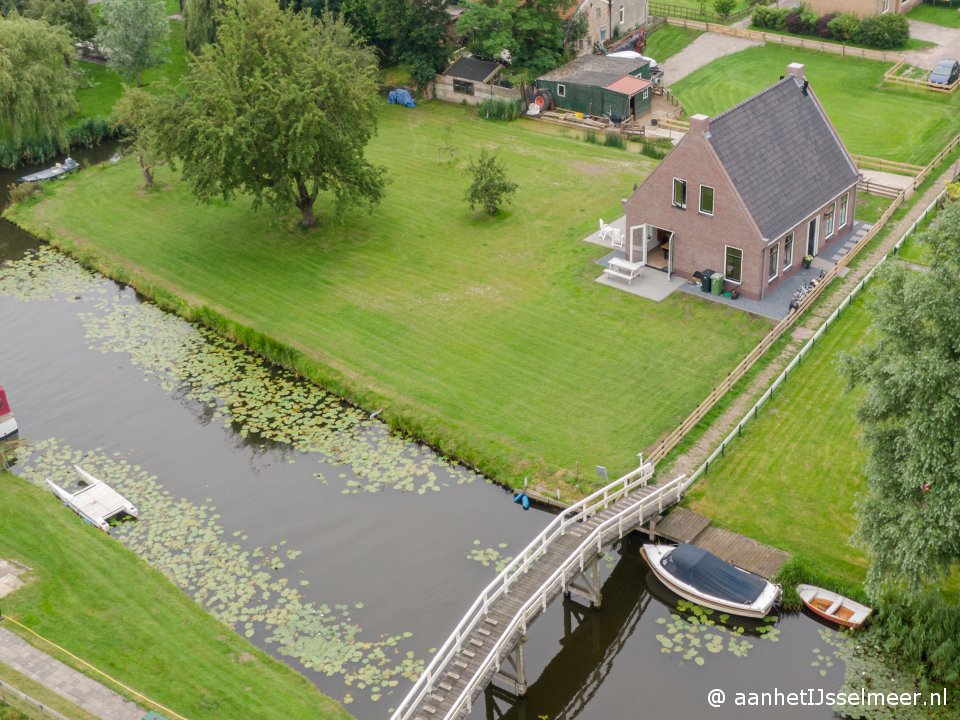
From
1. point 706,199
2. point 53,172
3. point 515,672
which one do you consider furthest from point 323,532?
point 53,172

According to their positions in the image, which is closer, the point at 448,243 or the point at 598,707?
the point at 598,707

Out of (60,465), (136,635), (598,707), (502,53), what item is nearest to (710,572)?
(598,707)

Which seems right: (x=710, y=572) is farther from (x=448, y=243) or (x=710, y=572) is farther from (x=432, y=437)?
(x=448, y=243)

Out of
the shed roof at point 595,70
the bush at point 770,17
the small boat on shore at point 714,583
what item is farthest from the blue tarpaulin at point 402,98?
the small boat on shore at point 714,583

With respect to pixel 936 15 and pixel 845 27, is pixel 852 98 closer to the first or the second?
pixel 845 27

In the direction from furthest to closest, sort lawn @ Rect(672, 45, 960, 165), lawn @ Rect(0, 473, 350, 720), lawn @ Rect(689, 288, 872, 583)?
lawn @ Rect(672, 45, 960, 165) → lawn @ Rect(689, 288, 872, 583) → lawn @ Rect(0, 473, 350, 720)

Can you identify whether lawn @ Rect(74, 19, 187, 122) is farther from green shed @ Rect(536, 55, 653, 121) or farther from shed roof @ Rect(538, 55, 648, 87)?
green shed @ Rect(536, 55, 653, 121)

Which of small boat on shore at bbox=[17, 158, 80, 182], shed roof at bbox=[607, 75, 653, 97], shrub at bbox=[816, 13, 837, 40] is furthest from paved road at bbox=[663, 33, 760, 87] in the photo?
small boat on shore at bbox=[17, 158, 80, 182]

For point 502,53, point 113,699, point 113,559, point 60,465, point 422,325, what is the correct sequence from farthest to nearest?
point 502,53
point 422,325
point 60,465
point 113,559
point 113,699
